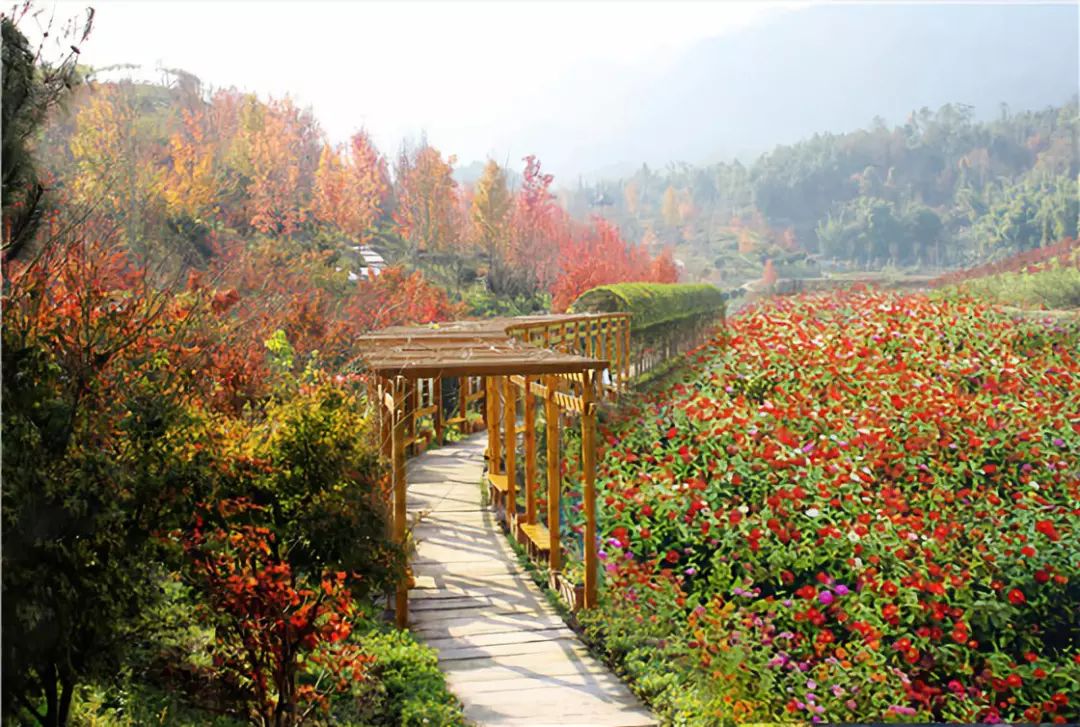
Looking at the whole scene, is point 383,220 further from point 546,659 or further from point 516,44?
point 546,659

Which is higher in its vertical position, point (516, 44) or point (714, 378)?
point (516, 44)

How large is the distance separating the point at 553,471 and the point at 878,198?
82.7 feet

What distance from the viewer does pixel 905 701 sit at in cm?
471

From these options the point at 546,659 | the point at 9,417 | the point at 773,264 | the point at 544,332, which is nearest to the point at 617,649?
the point at 546,659

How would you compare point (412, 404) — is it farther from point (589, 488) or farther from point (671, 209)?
point (671, 209)

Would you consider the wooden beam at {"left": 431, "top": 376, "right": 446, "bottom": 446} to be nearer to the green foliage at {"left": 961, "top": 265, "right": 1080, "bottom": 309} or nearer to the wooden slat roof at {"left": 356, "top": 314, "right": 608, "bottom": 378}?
the wooden slat roof at {"left": 356, "top": 314, "right": 608, "bottom": 378}

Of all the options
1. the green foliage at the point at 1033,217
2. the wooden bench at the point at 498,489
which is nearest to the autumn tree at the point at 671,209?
the green foliage at the point at 1033,217

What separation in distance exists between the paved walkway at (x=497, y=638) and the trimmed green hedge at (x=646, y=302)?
5593 millimetres

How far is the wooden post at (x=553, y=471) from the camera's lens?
588cm

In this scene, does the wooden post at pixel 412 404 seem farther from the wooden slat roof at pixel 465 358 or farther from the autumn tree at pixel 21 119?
the autumn tree at pixel 21 119

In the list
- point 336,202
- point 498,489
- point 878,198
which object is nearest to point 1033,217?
point 878,198

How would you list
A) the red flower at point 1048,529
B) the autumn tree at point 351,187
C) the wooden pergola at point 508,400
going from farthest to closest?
1. the autumn tree at point 351,187
2. the red flower at point 1048,529
3. the wooden pergola at point 508,400

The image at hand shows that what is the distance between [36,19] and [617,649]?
3701 millimetres

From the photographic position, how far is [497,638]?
5125 millimetres
